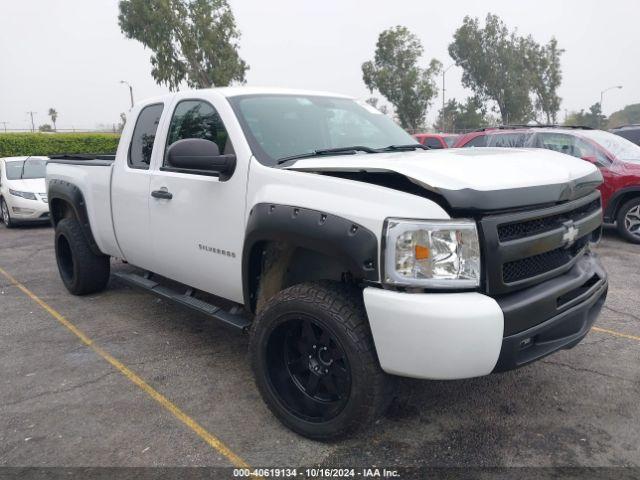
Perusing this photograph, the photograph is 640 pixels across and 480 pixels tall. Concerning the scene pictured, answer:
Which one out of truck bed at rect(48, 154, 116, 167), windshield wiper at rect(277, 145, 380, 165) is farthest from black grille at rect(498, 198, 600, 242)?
truck bed at rect(48, 154, 116, 167)

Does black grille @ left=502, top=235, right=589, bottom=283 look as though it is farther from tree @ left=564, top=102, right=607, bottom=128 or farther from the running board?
tree @ left=564, top=102, right=607, bottom=128

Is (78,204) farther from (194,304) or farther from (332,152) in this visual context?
(332,152)

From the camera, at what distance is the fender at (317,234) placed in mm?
2482

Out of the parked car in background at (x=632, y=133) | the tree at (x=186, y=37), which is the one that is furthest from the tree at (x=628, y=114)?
the parked car in background at (x=632, y=133)

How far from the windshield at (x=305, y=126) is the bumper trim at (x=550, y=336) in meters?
1.66

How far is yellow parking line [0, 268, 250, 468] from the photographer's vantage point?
9.28 feet

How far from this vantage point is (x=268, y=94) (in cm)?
388

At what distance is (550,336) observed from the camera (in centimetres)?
269

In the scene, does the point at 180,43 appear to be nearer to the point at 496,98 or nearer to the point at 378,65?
the point at 378,65

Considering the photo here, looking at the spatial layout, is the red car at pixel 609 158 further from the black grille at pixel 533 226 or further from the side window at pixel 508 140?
the black grille at pixel 533 226

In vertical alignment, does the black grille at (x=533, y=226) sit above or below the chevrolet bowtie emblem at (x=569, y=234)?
above

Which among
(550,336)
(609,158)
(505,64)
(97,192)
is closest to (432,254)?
(550,336)

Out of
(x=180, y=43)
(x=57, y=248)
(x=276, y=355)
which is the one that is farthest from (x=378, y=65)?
(x=276, y=355)

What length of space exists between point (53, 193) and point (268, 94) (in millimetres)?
3046
